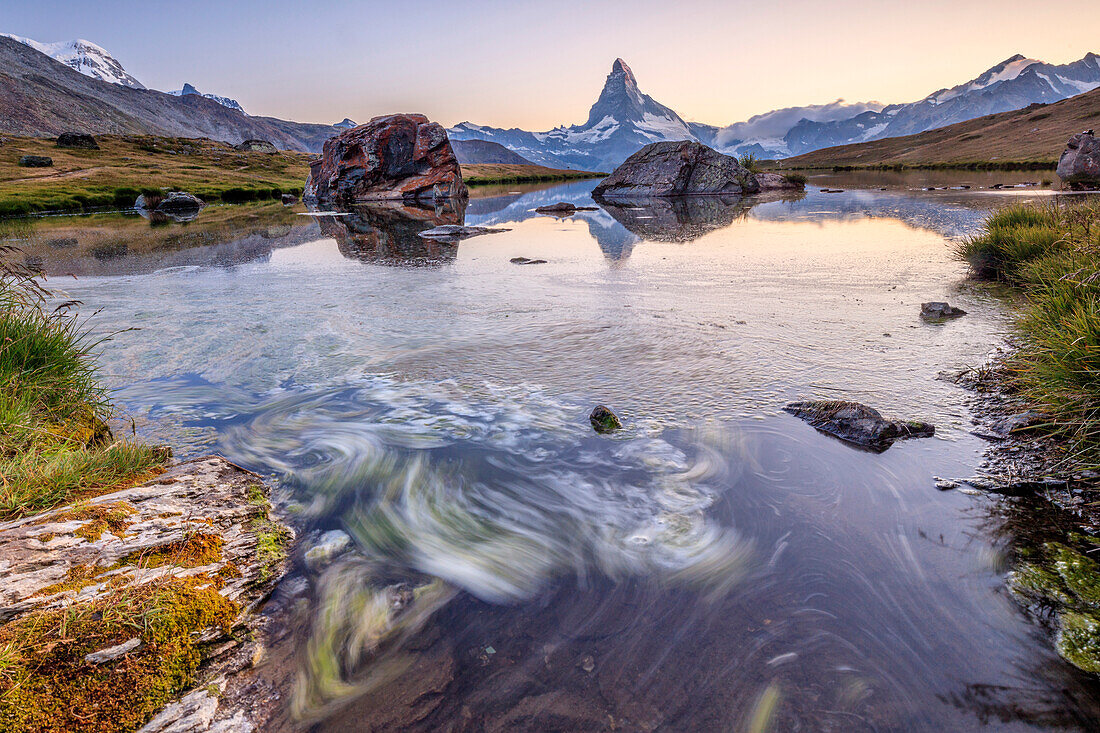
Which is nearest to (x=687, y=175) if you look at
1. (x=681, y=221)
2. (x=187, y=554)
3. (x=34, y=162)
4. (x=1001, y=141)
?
(x=681, y=221)

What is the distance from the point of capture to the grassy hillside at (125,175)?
48406 millimetres

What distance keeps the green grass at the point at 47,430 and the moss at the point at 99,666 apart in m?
1.26

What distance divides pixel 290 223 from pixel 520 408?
3156 cm

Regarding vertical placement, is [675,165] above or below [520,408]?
above

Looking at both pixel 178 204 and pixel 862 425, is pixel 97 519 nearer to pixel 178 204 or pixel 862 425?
pixel 862 425

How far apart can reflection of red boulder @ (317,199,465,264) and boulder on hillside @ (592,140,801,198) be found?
24432 millimetres

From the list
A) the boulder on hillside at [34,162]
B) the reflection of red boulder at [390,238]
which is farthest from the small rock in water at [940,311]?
the boulder on hillside at [34,162]

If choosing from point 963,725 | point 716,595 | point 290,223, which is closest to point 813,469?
point 716,595

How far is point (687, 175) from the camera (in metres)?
53.7

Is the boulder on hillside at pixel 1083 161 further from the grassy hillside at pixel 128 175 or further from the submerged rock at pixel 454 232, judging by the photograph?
the grassy hillside at pixel 128 175

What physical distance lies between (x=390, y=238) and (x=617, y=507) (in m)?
22.6

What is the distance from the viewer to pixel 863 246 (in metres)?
17.8

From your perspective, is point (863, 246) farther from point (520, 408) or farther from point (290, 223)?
point (290, 223)

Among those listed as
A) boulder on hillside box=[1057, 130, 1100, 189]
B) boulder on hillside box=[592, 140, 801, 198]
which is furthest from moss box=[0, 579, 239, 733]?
boulder on hillside box=[592, 140, 801, 198]
